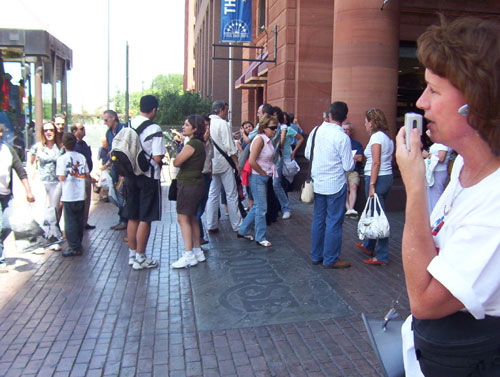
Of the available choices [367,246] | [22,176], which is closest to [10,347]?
[22,176]

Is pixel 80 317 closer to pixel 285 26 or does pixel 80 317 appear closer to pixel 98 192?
pixel 98 192

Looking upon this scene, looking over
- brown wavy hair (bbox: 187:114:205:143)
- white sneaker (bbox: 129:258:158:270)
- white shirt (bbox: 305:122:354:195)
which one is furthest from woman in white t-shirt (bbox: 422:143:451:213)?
white sneaker (bbox: 129:258:158:270)

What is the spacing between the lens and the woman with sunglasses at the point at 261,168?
7.23 m

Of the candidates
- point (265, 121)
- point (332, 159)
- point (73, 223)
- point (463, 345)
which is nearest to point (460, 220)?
point (463, 345)

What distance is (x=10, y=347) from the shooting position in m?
4.15

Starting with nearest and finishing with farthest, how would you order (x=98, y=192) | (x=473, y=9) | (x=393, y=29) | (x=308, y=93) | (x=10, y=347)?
(x=10, y=347) → (x=393, y=29) → (x=473, y=9) → (x=98, y=192) → (x=308, y=93)

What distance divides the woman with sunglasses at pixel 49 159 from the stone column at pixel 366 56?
5.73 metres

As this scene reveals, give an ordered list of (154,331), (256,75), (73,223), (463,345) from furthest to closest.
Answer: (256,75)
(73,223)
(154,331)
(463,345)

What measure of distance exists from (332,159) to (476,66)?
473 cm

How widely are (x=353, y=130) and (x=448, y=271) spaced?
8.90m

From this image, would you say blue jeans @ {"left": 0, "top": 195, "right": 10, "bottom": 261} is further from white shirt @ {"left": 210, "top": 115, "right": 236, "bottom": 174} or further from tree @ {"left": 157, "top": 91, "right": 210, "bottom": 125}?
tree @ {"left": 157, "top": 91, "right": 210, "bottom": 125}

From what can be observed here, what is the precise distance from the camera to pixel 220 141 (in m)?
8.05

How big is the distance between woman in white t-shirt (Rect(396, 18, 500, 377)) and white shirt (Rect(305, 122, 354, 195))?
4511mm

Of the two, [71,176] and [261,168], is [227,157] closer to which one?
[261,168]
